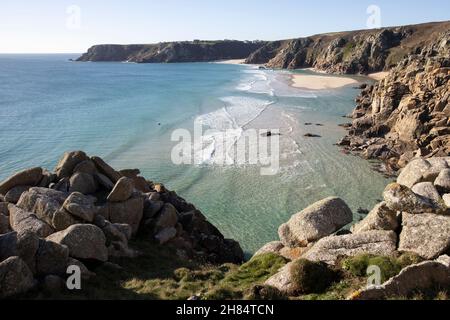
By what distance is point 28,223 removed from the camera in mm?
20547

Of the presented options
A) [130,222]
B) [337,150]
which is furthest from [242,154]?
[130,222]

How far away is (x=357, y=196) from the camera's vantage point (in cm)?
3834

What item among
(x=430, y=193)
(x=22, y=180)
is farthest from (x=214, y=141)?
(x=430, y=193)

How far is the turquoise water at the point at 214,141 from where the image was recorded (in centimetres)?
3763

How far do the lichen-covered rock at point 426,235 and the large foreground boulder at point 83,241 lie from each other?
13.3m

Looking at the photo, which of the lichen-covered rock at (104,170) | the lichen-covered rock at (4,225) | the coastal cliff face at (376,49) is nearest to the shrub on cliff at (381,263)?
the lichen-covered rock at (4,225)

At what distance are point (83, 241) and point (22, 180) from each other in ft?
31.1

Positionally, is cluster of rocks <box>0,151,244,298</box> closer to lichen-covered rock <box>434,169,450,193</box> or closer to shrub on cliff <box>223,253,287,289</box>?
shrub on cliff <box>223,253,287,289</box>

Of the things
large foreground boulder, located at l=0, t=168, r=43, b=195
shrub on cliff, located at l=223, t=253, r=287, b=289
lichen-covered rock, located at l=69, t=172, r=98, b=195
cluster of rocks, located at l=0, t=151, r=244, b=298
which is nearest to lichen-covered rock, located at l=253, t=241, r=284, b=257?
shrub on cliff, located at l=223, t=253, r=287, b=289

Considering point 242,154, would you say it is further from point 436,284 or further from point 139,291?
point 436,284

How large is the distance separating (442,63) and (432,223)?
6024cm

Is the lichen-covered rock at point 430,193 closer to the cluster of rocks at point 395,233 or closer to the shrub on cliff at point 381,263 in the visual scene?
the cluster of rocks at point 395,233

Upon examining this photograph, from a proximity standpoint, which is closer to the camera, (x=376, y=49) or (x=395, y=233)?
(x=395, y=233)

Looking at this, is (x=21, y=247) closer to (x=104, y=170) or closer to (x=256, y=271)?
(x=256, y=271)
